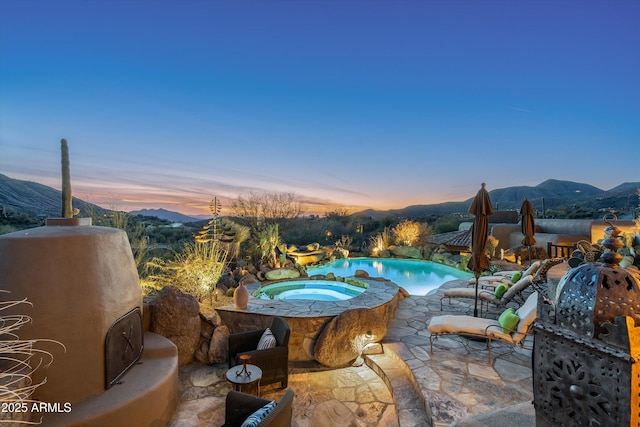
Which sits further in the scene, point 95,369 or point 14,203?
point 14,203

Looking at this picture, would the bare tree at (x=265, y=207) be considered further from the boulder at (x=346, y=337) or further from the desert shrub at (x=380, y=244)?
the boulder at (x=346, y=337)


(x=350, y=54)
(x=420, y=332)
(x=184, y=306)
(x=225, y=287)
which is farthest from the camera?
(x=350, y=54)

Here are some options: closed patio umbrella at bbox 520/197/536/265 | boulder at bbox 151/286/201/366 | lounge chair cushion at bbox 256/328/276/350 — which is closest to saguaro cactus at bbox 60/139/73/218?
boulder at bbox 151/286/201/366

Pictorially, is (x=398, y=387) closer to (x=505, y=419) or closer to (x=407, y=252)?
(x=505, y=419)

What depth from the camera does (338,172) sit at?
58.9ft

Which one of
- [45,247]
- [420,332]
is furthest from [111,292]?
[420,332]

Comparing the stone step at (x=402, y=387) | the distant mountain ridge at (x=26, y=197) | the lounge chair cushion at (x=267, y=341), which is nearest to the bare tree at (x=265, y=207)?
the distant mountain ridge at (x=26, y=197)

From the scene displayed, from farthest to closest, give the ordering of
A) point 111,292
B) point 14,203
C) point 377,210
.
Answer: point 377,210 < point 14,203 < point 111,292

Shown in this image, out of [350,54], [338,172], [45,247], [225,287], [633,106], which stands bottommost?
[225,287]

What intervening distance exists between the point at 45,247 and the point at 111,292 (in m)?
0.81

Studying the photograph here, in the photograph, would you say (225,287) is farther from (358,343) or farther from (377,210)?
(377,210)

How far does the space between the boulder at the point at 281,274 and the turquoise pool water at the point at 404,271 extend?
2.37 meters

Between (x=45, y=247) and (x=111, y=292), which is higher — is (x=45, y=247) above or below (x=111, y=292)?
above

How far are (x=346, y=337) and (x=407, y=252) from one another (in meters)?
10.0
